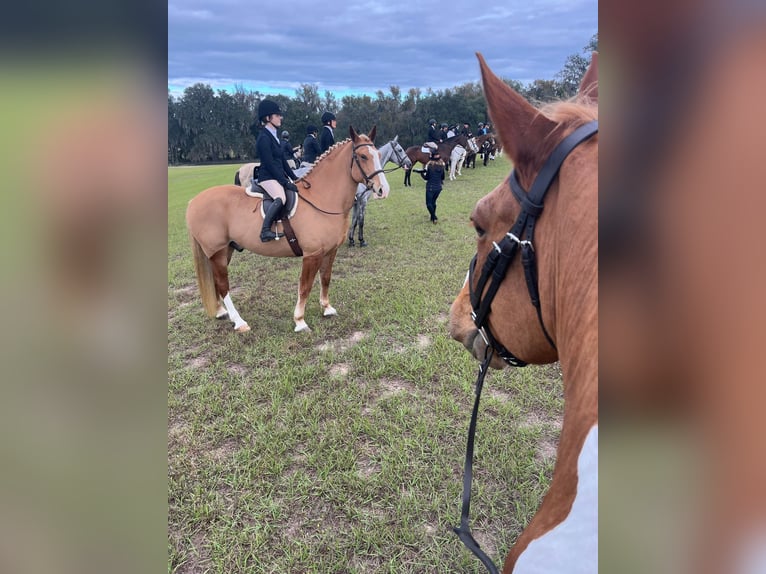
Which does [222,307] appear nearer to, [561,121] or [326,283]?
[326,283]

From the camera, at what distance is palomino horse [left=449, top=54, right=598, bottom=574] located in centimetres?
83

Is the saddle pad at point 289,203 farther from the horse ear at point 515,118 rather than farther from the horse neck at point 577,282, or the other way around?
the horse neck at point 577,282

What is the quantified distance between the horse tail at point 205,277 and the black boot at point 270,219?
86cm

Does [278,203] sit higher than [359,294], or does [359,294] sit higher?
[278,203]

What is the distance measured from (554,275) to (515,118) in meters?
0.40

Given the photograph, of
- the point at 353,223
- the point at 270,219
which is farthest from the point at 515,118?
the point at 353,223

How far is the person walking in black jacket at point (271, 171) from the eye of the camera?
5.07m

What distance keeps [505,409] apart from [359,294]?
3.29 m

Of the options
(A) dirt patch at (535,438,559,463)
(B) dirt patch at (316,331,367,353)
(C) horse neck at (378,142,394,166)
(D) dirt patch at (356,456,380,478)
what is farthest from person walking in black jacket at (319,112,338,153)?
(A) dirt patch at (535,438,559,463)

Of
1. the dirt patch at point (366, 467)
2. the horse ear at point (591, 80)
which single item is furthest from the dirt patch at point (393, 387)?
the horse ear at point (591, 80)

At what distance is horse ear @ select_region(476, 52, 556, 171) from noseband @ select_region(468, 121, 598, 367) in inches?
2.7
